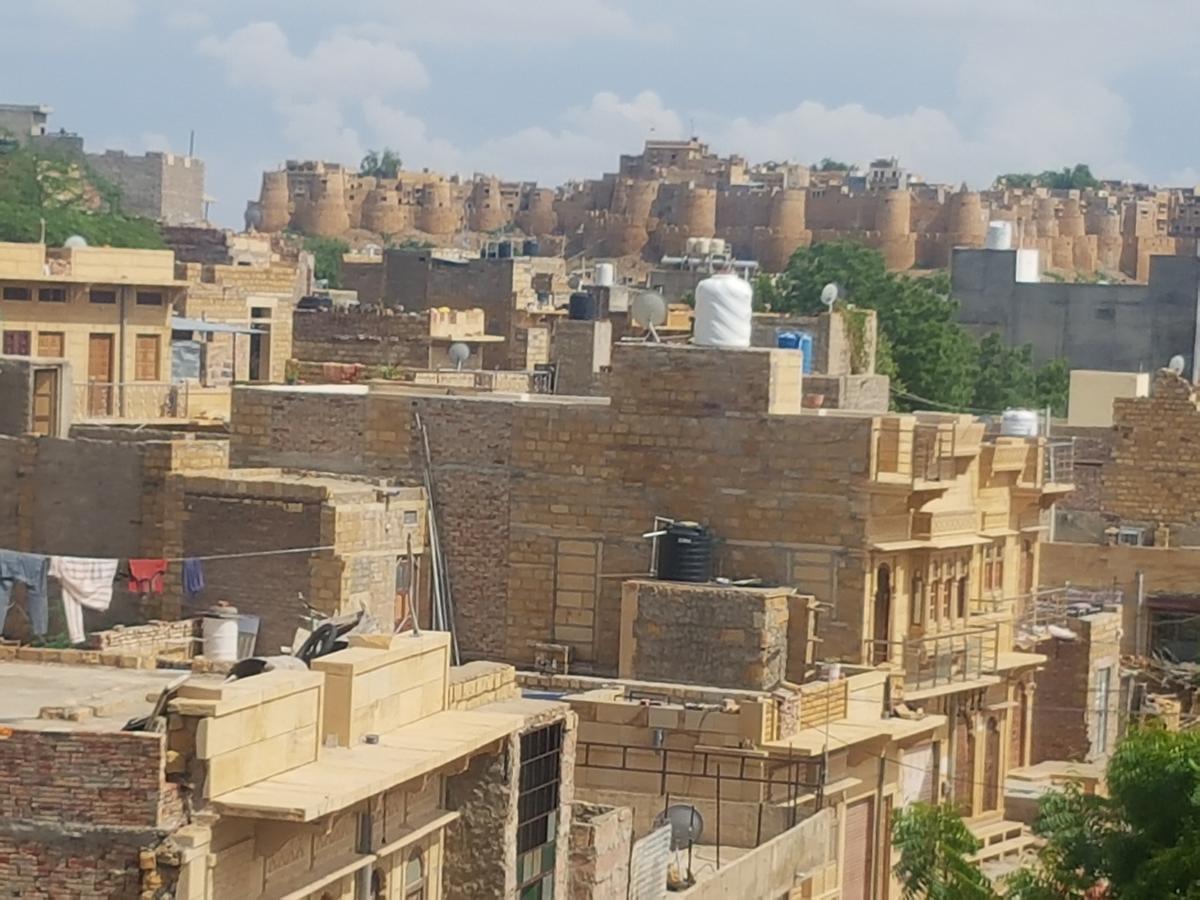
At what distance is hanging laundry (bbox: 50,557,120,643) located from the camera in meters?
21.4

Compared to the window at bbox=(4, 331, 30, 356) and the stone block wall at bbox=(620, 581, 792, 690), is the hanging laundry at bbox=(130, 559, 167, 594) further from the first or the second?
the window at bbox=(4, 331, 30, 356)

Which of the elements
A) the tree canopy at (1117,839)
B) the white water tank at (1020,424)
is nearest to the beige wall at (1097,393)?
the white water tank at (1020,424)

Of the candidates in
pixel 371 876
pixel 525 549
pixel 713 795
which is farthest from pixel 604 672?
pixel 371 876

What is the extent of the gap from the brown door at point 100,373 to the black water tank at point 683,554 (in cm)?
1189

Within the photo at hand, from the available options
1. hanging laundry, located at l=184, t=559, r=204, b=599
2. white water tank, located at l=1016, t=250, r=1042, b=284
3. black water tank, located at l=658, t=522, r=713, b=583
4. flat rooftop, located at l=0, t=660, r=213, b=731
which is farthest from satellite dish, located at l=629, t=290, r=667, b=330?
white water tank, located at l=1016, t=250, r=1042, b=284

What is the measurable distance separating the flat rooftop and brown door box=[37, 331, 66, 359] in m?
18.8

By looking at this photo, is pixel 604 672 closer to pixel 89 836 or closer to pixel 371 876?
pixel 371 876

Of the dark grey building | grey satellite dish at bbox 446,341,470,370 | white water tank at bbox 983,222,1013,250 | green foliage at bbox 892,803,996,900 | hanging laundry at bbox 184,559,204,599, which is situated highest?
white water tank at bbox 983,222,1013,250

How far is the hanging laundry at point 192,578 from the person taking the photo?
72.1ft

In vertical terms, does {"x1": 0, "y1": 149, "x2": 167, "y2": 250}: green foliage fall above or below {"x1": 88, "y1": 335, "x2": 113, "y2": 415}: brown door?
above

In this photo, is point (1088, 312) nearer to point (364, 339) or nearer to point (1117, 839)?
point (364, 339)

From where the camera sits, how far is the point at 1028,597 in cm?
2864

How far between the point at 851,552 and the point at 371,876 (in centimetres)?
905

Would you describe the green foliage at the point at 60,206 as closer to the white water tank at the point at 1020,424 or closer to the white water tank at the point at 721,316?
the white water tank at the point at 1020,424
